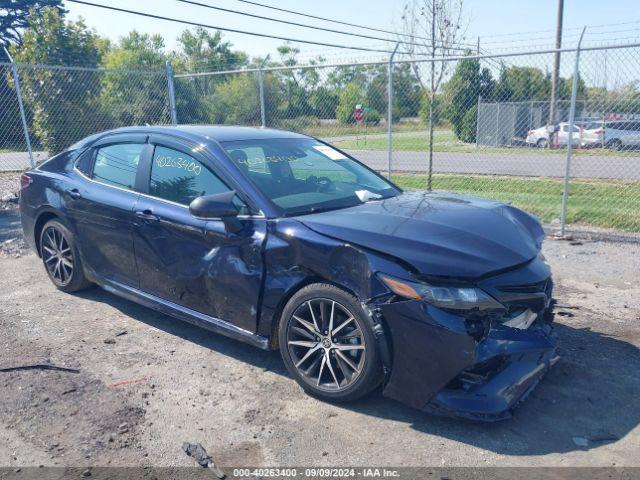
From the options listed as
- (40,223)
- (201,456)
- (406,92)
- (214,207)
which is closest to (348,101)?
Answer: (406,92)

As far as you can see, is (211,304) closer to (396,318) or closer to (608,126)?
(396,318)

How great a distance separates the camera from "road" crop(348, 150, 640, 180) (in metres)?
14.2

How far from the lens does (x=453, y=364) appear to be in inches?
118

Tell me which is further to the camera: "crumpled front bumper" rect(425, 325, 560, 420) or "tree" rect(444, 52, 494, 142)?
"tree" rect(444, 52, 494, 142)

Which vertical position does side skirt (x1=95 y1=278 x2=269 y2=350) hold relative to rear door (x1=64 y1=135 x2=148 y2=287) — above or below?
below

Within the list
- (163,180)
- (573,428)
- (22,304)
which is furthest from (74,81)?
(573,428)

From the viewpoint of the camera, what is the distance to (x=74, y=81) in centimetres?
1542

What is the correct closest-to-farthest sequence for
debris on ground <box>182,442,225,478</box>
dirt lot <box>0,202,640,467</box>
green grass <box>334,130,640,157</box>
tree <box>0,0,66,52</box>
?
debris on ground <box>182,442,225,478</box> < dirt lot <box>0,202,640,467</box> < green grass <box>334,130,640,157</box> < tree <box>0,0,66,52</box>

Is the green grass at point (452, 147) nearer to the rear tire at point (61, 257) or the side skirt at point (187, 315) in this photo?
the rear tire at point (61, 257)

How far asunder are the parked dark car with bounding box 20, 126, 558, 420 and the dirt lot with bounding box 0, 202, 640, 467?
199 millimetres

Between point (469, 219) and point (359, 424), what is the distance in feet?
4.91

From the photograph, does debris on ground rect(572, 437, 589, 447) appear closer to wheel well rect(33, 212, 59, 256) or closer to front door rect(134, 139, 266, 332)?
front door rect(134, 139, 266, 332)

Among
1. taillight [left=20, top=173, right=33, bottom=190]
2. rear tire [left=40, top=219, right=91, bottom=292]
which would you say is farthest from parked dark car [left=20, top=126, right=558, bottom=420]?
taillight [left=20, top=173, right=33, bottom=190]

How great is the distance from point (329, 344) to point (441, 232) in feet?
3.17
